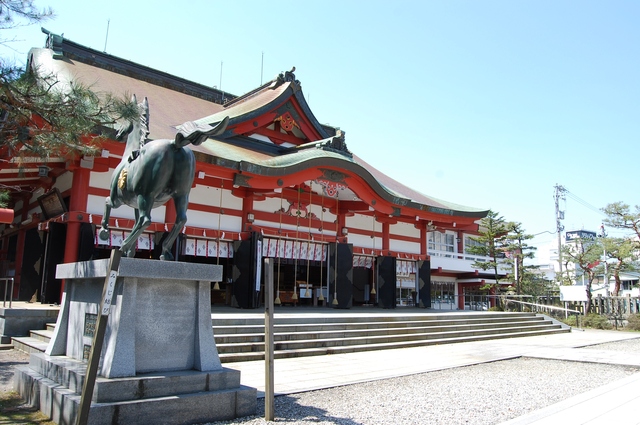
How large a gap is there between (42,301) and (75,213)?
2.35 metres

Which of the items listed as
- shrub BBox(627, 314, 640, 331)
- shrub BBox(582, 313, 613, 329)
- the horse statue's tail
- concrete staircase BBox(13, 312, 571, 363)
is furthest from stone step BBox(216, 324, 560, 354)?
shrub BBox(627, 314, 640, 331)

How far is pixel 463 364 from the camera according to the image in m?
9.84

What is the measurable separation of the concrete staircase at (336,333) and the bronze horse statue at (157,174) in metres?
3.70

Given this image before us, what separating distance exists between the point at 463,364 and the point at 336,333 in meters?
3.03

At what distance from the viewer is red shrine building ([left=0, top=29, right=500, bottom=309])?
13078 millimetres

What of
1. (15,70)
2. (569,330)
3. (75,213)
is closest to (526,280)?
(569,330)

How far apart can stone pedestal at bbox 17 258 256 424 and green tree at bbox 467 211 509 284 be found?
2155 cm

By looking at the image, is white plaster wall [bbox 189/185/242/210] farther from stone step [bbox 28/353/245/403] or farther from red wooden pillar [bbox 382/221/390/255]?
stone step [bbox 28/353/245/403]

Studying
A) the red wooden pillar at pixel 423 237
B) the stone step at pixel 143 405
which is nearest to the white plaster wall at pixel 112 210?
the stone step at pixel 143 405

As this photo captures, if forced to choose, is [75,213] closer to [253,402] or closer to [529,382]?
[253,402]

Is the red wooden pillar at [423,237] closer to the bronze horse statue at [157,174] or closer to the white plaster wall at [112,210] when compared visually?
the white plaster wall at [112,210]

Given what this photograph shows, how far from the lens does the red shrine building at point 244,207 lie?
13.1 m

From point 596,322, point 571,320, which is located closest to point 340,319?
point 596,322

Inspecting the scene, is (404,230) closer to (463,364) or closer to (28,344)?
(463,364)
